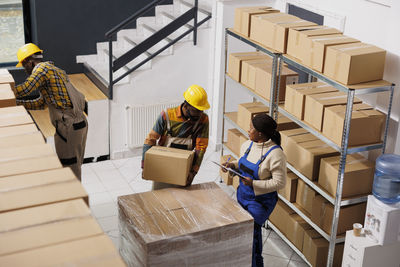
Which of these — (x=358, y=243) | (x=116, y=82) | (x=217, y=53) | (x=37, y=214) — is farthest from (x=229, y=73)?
(x=37, y=214)

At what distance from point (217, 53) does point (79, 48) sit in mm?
2276

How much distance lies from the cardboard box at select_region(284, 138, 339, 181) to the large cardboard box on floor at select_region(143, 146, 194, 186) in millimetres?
1184

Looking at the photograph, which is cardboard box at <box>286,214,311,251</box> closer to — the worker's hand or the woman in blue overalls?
the woman in blue overalls

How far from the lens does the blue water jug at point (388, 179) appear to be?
4.68 metres

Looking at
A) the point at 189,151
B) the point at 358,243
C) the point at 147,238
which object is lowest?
the point at 358,243

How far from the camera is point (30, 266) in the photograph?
7.59 ft

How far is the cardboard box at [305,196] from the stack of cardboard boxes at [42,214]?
282 cm

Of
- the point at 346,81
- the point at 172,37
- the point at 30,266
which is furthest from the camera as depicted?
the point at 172,37

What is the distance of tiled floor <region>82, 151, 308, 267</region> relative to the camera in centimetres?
567

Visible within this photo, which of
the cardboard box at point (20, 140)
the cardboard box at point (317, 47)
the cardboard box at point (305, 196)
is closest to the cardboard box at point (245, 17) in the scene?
the cardboard box at point (317, 47)

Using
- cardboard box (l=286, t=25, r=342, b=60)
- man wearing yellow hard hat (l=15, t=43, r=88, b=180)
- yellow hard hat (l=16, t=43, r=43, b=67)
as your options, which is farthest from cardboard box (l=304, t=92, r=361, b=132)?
yellow hard hat (l=16, t=43, r=43, b=67)

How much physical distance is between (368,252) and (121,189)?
10.9ft

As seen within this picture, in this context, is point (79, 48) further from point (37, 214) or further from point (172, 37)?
point (37, 214)

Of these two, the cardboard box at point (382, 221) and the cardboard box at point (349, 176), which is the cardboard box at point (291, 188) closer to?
the cardboard box at point (349, 176)
